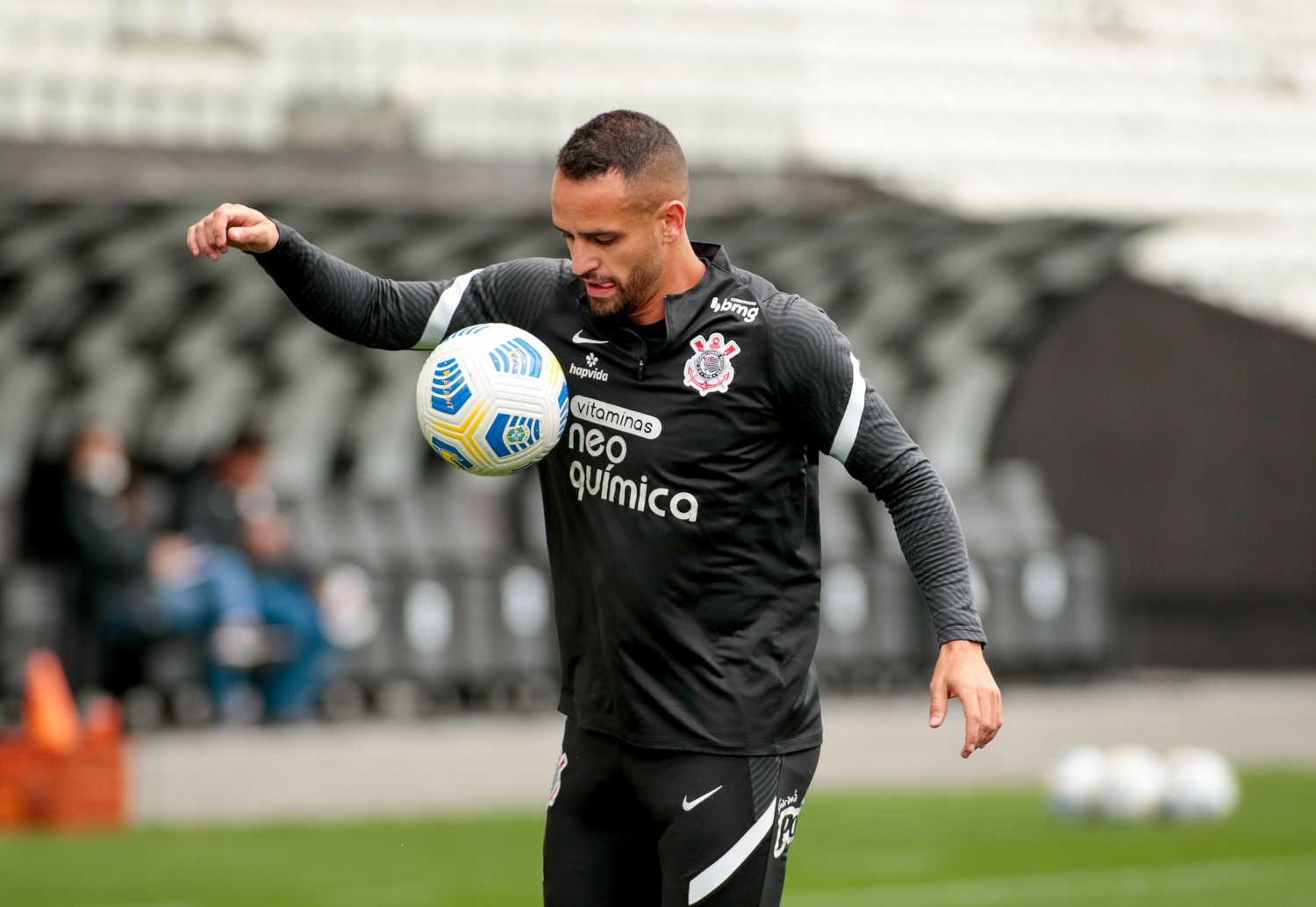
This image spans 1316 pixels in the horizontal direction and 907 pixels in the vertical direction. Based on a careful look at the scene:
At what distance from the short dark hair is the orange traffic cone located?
786 centimetres

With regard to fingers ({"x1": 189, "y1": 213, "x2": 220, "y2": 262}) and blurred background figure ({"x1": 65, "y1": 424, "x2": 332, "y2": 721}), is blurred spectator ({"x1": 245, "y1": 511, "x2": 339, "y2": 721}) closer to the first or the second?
blurred background figure ({"x1": 65, "y1": 424, "x2": 332, "y2": 721})

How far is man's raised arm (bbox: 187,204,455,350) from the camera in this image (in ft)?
13.6

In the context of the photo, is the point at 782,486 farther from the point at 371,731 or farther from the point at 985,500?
the point at 985,500

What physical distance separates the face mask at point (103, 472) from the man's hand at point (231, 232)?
8.05 metres

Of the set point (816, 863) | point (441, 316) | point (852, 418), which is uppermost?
point (441, 316)

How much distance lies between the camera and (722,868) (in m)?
4.16

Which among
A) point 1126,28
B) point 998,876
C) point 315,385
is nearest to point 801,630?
point 998,876

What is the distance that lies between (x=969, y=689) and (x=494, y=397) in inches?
45.9

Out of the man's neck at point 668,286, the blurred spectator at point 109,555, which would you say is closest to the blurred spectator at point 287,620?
the blurred spectator at point 109,555

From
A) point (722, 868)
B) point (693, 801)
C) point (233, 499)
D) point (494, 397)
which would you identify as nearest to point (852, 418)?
point (494, 397)

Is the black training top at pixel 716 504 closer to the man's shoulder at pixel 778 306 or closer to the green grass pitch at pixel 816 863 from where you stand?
the man's shoulder at pixel 778 306

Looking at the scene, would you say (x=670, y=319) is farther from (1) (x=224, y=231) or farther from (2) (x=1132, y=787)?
(2) (x=1132, y=787)

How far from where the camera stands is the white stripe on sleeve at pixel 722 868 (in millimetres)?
4156

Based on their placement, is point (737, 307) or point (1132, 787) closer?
point (737, 307)
